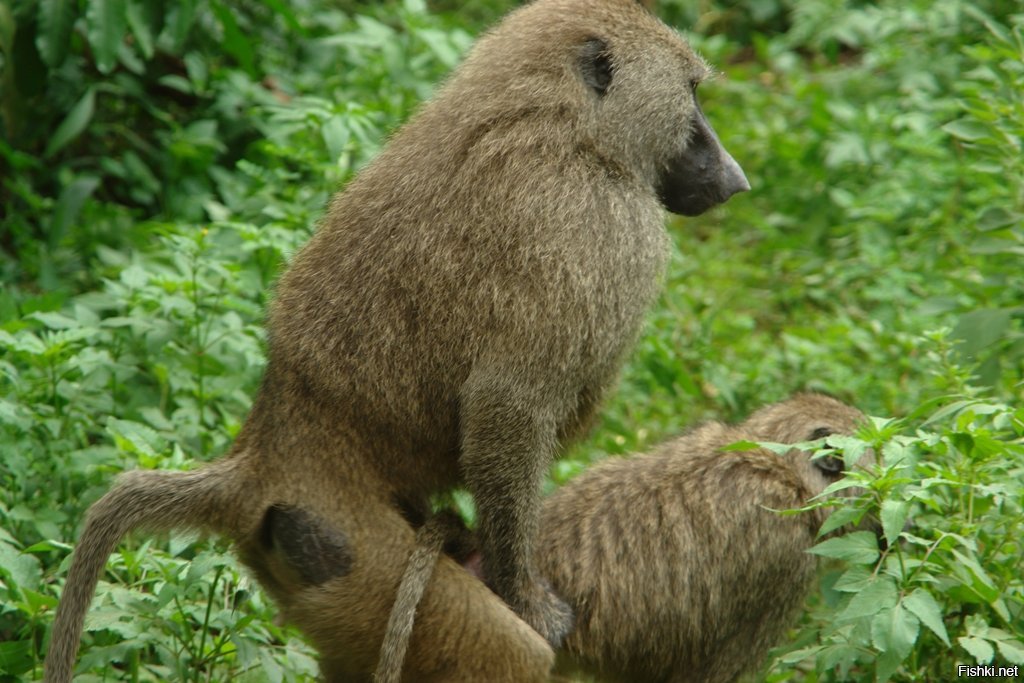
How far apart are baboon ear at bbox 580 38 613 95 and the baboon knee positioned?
143cm

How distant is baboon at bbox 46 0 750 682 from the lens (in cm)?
340

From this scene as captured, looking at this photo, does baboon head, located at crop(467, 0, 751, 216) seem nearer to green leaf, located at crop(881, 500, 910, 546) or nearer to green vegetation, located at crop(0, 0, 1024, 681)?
green vegetation, located at crop(0, 0, 1024, 681)

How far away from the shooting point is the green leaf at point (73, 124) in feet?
19.5

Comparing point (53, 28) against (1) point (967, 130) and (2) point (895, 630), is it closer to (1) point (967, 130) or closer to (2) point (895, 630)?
(1) point (967, 130)

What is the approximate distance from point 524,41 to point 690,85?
0.51 m

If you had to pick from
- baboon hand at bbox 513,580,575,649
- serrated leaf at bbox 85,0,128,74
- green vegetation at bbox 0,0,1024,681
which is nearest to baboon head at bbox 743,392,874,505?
green vegetation at bbox 0,0,1024,681

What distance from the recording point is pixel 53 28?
5152mm

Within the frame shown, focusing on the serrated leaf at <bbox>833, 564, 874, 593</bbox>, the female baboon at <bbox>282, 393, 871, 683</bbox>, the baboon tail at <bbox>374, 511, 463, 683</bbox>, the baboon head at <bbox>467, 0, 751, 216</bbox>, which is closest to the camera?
the baboon tail at <bbox>374, 511, 463, 683</bbox>

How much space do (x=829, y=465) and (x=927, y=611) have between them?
891 millimetres

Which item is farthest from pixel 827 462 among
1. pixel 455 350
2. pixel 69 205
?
pixel 69 205

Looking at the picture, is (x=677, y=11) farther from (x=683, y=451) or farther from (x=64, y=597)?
(x=64, y=597)

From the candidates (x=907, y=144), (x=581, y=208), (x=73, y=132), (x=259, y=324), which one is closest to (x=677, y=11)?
(x=907, y=144)

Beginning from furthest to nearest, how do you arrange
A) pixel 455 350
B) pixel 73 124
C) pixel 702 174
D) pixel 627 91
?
A: pixel 73 124 < pixel 702 174 < pixel 627 91 < pixel 455 350

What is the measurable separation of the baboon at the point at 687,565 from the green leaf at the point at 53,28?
8.99 ft
